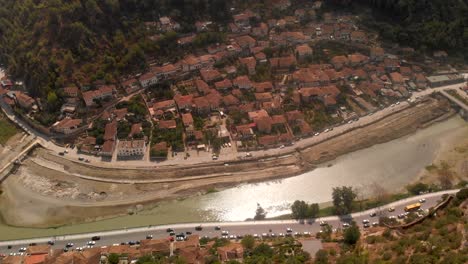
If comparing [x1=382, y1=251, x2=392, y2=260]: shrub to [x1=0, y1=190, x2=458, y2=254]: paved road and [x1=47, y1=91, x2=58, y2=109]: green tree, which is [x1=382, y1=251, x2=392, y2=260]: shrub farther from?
[x1=47, y1=91, x2=58, y2=109]: green tree

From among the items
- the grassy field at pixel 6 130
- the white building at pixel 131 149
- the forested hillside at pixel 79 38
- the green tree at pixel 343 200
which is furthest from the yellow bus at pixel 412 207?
the grassy field at pixel 6 130

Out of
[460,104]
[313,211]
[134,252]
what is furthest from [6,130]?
[460,104]

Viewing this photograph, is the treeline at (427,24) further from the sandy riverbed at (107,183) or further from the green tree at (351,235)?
the green tree at (351,235)

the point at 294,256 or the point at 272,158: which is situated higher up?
the point at 272,158

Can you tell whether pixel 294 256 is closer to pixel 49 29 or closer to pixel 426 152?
pixel 426 152

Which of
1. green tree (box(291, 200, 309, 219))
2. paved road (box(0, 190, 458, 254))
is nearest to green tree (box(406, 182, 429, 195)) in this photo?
paved road (box(0, 190, 458, 254))

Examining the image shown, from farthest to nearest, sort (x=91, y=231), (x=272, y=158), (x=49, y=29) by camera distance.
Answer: (x=49, y=29) → (x=272, y=158) → (x=91, y=231)

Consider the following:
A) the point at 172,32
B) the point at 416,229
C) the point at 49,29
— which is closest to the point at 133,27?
the point at 172,32
